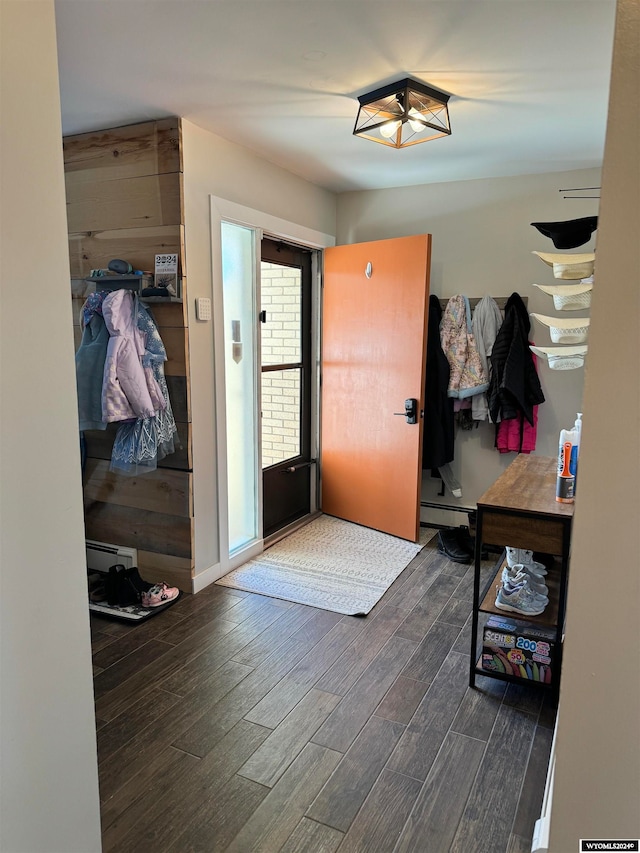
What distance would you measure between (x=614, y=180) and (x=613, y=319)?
22cm

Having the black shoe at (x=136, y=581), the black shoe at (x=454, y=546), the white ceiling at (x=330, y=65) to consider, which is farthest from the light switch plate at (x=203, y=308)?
the black shoe at (x=454, y=546)

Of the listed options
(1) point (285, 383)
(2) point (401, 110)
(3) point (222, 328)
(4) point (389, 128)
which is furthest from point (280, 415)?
(2) point (401, 110)

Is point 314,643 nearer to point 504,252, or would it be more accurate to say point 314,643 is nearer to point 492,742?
point 492,742

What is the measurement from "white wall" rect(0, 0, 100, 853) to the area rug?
1.84 meters

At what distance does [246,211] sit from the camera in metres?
3.15

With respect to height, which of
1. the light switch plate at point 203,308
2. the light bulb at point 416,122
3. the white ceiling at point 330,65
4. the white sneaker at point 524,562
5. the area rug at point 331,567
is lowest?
the area rug at point 331,567

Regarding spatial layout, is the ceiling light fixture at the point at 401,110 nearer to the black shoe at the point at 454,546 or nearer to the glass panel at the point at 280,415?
the glass panel at the point at 280,415

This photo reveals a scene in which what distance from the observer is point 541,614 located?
6.95ft

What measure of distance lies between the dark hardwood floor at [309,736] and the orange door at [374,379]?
3.67ft

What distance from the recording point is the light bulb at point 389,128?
2471mm

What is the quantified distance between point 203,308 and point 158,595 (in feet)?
4.95

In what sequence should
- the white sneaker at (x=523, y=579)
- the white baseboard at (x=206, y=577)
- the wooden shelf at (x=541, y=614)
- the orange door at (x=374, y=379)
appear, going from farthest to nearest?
the orange door at (x=374, y=379)
the white baseboard at (x=206, y=577)
the white sneaker at (x=523, y=579)
the wooden shelf at (x=541, y=614)

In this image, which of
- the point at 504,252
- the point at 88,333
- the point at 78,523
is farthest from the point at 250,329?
the point at 78,523

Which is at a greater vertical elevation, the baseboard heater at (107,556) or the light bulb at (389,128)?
the light bulb at (389,128)
